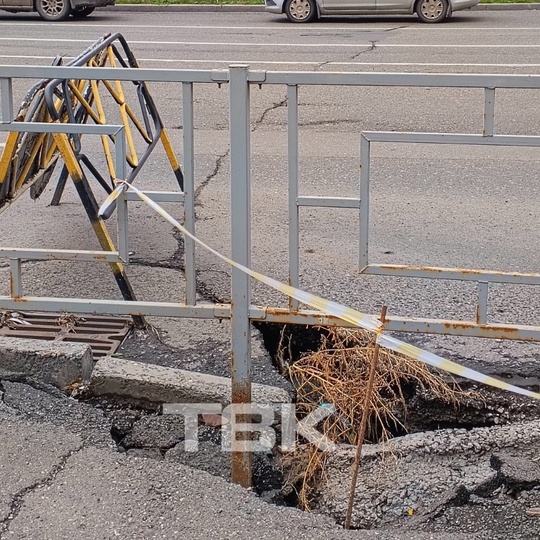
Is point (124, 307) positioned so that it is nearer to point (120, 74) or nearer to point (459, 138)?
point (120, 74)

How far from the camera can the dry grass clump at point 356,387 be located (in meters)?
3.93

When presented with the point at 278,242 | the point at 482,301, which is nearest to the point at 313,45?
the point at 278,242

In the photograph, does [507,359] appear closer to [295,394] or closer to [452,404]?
[452,404]

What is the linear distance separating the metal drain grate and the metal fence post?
3.70 ft

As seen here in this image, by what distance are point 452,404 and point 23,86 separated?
765 cm

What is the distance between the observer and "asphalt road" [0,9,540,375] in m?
5.33

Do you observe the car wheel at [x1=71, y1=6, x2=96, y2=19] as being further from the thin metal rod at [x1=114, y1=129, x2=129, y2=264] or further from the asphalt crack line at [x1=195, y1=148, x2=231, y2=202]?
the thin metal rod at [x1=114, y1=129, x2=129, y2=264]

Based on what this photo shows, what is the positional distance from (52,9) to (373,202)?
48.7 feet

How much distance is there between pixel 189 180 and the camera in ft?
11.9

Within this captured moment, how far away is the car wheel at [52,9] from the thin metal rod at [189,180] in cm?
1746

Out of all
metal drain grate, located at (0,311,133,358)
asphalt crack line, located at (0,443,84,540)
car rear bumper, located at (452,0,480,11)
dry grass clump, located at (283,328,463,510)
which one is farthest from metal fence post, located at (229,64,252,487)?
car rear bumper, located at (452,0,480,11)

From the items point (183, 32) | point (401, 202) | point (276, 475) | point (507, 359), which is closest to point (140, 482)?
point (276, 475)

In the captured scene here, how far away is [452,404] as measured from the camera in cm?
419

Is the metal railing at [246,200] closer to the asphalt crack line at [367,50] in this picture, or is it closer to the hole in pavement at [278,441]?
the hole in pavement at [278,441]
